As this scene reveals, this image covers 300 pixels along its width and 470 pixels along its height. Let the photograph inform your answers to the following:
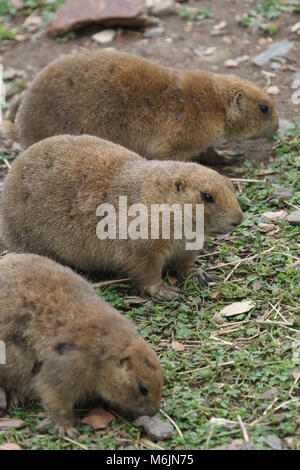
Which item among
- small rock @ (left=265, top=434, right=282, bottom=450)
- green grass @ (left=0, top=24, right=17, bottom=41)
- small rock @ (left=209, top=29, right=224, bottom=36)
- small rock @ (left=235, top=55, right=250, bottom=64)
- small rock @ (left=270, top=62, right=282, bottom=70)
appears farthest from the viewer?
green grass @ (left=0, top=24, right=17, bottom=41)

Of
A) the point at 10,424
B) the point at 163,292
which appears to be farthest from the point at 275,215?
the point at 10,424

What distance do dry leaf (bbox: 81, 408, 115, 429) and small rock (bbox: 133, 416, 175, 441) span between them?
0.22 m

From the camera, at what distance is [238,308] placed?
20.8ft

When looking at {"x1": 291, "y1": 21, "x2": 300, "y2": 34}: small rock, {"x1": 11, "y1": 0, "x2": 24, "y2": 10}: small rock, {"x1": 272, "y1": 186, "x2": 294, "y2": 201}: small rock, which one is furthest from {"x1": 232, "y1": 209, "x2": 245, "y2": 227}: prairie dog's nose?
{"x1": 11, "y1": 0, "x2": 24, "y2": 10}: small rock

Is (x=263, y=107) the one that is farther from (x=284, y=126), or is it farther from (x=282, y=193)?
(x=282, y=193)

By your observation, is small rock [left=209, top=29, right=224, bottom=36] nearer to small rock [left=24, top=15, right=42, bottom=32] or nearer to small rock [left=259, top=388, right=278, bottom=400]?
small rock [left=24, top=15, right=42, bottom=32]

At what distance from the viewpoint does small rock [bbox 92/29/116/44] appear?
1170 cm

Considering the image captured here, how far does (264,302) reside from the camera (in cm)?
639

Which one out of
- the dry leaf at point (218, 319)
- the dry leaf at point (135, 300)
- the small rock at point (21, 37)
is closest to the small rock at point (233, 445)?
the dry leaf at point (218, 319)

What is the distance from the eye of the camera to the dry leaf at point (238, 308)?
6291mm

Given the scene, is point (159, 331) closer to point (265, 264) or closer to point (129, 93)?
point (265, 264)

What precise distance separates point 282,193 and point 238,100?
1524mm

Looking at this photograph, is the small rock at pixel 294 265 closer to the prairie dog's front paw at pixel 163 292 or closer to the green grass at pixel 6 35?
the prairie dog's front paw at pixel 163 292

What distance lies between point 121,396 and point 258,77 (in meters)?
6.87
